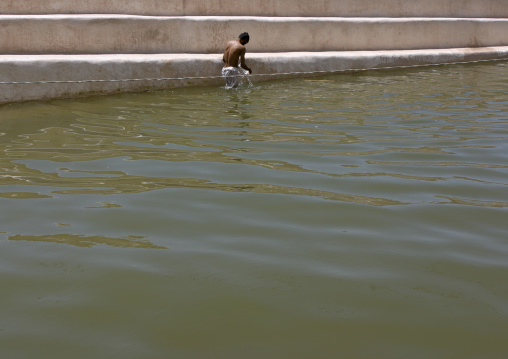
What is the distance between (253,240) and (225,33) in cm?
793

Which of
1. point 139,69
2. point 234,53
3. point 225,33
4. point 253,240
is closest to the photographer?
point 253,240

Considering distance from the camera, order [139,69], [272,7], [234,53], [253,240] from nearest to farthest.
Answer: [253,240] → [139,69] → [234,53] → [272,7]

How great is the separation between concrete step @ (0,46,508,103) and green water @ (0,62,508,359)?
1.51 metres

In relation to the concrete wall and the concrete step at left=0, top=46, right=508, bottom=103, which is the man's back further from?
the concrete wall

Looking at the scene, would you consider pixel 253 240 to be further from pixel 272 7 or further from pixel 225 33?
pixel 272 7

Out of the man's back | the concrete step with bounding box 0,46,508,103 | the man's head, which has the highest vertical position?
the man's head

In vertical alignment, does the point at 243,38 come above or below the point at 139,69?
above

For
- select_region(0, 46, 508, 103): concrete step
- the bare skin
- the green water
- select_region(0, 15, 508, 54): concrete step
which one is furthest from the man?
the green water

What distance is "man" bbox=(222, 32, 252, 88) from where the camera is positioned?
1073 centimetres

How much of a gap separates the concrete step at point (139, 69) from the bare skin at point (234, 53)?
38cm

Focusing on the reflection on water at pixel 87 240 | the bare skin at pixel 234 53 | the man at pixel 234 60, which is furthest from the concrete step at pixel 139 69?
the reflection on water at pixel 87 240

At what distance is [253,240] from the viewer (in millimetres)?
4230

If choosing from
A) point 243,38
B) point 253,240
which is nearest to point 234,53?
point 243,38

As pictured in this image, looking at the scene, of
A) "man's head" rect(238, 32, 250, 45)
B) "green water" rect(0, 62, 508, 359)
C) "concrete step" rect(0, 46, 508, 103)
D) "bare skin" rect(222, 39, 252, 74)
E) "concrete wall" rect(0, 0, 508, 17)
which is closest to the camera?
"green water" rect(0, 62, 508, 359)
